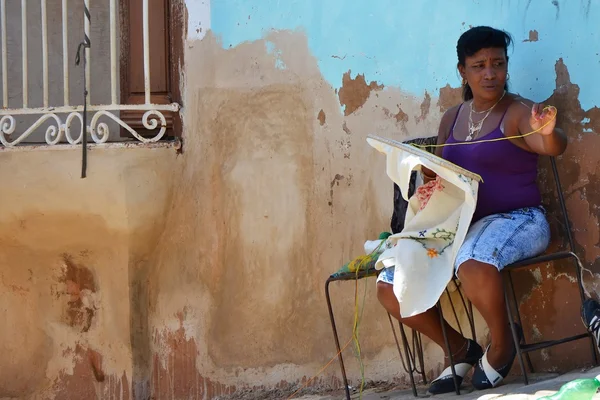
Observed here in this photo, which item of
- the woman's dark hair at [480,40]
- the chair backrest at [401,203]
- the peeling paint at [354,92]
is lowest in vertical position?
the chair backrest at [401,203]

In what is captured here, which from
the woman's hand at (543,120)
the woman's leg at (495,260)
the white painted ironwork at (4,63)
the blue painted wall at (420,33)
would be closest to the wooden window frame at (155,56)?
the blue painted wall at (420,33)

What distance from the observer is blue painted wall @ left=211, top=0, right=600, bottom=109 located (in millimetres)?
3975

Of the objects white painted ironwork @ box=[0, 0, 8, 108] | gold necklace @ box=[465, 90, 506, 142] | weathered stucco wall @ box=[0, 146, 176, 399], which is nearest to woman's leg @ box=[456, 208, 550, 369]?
gold necklace @ box=[465, 90, 506, 142]

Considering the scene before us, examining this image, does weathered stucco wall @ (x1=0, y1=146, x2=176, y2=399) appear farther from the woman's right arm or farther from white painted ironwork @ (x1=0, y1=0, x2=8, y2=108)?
the woman's right arm

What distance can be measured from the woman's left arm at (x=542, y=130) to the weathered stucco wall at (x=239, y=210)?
2.12ft

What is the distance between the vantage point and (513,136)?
12.4ft

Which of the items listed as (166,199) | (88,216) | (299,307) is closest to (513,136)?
(299,307)

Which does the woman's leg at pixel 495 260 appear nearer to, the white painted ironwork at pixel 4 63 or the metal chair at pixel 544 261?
the metal chair at pixel 544 261

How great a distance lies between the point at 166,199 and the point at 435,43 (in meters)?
1.50

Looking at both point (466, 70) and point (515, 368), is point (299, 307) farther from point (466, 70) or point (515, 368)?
point (466, 70)

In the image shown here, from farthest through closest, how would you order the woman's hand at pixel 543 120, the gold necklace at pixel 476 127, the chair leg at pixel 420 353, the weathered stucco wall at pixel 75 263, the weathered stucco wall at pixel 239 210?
the weathered stucco wall at pixel 75 263
the weathered stucco wall at pixel 239 210
the chair leg at pixel 420 353
the gold necklace at pixel 476 127
the woman's hand at pixel 543 120

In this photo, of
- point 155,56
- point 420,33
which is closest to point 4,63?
point 155,56

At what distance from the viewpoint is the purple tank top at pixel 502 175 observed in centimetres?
383

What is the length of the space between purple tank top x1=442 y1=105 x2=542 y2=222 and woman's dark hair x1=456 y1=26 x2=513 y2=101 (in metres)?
0.29
